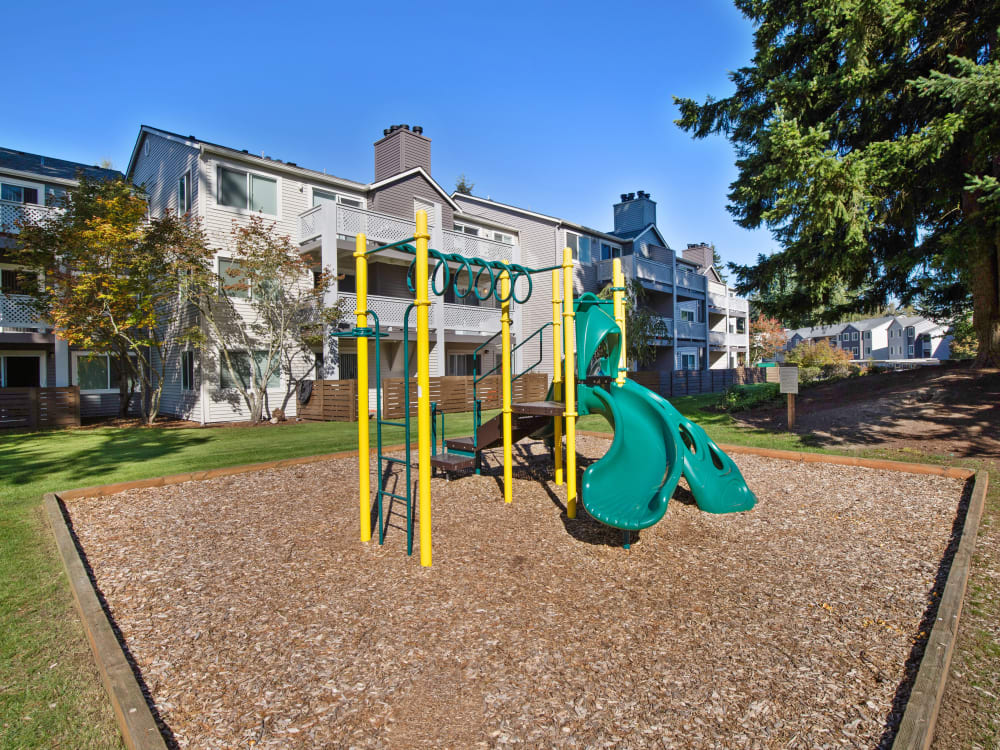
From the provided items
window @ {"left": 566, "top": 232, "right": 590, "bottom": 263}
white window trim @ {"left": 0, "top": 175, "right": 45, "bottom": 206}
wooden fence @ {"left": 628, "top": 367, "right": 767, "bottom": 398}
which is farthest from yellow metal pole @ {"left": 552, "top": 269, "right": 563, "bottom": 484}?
window @ {"left": 566, "top": 232, "right": 590, "bottom": 263}

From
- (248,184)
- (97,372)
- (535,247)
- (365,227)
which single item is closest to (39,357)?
(97,372)

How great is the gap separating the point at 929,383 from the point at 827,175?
7858mm

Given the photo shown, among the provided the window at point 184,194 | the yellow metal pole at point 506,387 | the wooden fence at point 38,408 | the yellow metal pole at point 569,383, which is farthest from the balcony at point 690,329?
the wooden fence at point 38,408

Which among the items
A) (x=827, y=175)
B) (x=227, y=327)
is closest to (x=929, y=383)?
(x=827, y=175)

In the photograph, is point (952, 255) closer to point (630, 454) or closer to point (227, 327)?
point (630, 454)

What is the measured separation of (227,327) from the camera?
18656mm

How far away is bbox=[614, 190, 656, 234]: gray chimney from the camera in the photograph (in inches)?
1513

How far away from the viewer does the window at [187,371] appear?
19311 millimetres

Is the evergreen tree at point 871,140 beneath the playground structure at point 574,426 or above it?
above

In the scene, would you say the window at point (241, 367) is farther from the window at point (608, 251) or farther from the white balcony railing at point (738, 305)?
the white balcony railing at point (738, 305)

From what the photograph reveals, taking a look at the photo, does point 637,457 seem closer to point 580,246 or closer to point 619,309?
point 619,309

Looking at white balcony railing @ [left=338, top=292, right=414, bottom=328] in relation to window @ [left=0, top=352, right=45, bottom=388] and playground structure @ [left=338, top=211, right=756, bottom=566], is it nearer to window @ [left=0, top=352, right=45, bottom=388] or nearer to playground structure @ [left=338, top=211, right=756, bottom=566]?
window @ [left=0, top=352, right=45, bottom=388]

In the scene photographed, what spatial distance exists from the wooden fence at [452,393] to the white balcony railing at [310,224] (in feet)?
19.6

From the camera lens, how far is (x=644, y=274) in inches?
1332
